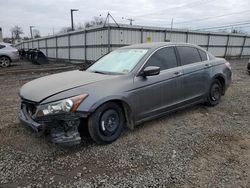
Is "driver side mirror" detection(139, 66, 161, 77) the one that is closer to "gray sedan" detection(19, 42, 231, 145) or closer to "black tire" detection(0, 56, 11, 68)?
"gray sedan" detection(19, 42, 231, 145)

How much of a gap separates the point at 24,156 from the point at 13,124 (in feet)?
4.55

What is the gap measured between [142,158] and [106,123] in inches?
30.0

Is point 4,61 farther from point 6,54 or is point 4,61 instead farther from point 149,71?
point 149,71

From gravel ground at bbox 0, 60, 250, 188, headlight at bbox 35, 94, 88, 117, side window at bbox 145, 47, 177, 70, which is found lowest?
gravel ground at bbox 0, 60, 250, 188

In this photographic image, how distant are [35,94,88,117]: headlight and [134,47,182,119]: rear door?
42.5 inches

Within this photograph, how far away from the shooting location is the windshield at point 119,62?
154 inches

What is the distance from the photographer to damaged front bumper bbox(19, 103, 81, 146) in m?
2.99

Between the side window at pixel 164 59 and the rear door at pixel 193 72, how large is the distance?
0.77 ft

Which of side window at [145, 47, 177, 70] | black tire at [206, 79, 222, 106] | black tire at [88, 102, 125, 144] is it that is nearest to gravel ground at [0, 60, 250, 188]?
black tire at [88, 102, 125, 144]

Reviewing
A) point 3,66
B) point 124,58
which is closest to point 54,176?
point 124,58

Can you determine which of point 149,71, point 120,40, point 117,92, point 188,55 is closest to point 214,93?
point 188,55

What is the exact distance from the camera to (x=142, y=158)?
3115 mm

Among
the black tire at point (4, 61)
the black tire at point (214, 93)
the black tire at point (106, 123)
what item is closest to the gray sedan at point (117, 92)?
the black tire at point (106, 123)

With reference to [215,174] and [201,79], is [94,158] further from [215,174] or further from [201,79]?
[201,79]
